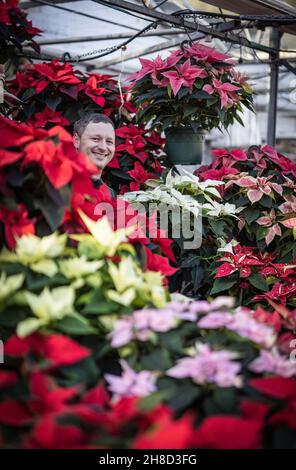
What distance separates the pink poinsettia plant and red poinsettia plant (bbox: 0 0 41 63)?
51 cm

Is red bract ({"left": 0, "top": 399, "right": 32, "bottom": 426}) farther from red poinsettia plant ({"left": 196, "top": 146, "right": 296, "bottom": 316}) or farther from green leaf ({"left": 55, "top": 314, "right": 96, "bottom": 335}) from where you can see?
red poinsettia plant ({"left": 196, "top": 146, "right": 296, "bottom": 316})

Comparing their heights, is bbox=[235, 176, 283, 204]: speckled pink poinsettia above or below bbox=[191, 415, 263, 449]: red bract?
above

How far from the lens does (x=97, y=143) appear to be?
5.76 feet

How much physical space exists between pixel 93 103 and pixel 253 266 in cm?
95

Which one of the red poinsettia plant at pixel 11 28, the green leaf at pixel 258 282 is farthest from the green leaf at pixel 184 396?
the red poinsettia plant at pixel 11 28

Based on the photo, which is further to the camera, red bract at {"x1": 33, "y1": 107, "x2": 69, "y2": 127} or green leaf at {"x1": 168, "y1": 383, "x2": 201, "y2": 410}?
red bract at {"x1": 33, "y1": 107, "x2": 69, "y2": 127}

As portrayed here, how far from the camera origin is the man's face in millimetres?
1753

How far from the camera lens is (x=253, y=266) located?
1.80 m

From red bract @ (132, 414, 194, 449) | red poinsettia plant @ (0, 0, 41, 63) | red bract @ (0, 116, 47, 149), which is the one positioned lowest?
red bract @ (132, 414, 194, 449)

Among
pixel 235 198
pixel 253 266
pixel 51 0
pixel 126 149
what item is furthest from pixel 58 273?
pixel 51 0

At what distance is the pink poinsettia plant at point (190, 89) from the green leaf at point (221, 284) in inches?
24.8

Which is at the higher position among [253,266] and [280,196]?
[280,196]

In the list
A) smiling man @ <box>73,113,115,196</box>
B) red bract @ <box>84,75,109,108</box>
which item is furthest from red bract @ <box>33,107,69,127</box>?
smiling man @ <box>73,113,115,196</box>

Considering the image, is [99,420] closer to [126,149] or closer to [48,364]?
[48,364]
